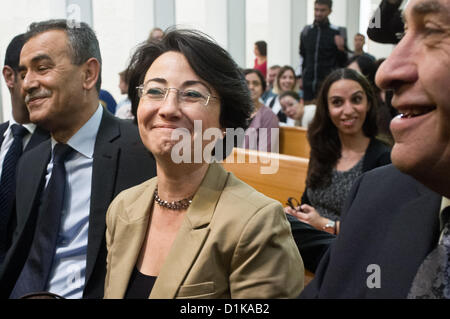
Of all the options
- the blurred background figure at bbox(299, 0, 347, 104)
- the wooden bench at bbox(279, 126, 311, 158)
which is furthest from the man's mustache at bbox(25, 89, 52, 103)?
the blurred background figure at bbox(299, 0, 347, 104)

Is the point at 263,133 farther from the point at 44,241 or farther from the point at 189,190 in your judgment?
the point at 189,190

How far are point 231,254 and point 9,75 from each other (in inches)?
66.1

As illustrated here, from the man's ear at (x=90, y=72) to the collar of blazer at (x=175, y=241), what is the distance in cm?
57

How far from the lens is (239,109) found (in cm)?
139

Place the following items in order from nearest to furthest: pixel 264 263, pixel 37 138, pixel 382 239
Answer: pixel 382 239 < pixel 264 263 < pixel 37 138

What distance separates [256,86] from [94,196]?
11.2ft

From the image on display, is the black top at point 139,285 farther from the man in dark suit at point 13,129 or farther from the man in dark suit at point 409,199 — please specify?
the man in dark suit at point 13,129

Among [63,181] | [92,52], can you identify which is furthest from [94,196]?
[92,52]

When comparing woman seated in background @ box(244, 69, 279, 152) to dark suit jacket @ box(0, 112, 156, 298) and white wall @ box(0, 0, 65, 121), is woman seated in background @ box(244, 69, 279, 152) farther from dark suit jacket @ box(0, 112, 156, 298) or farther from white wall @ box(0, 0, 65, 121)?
dark suit jacket @ box(0, 112, 156, 298)

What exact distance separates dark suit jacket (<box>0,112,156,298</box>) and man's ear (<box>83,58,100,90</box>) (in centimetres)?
16

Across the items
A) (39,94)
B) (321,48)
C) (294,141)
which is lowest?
(294,141)

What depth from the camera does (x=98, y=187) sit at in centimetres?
175

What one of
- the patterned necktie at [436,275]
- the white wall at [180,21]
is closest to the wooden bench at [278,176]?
the white wall at [180,21]

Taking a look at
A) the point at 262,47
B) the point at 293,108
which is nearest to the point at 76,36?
the point at 293,108
